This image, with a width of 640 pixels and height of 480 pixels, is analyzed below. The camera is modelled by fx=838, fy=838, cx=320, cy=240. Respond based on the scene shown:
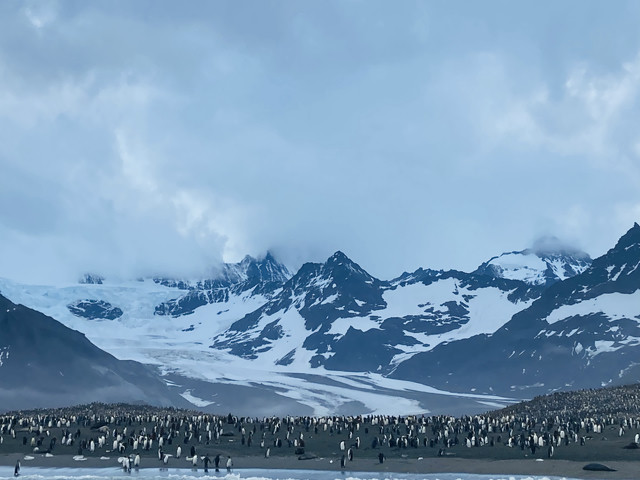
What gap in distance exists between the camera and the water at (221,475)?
59.3m

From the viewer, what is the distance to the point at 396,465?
218ft

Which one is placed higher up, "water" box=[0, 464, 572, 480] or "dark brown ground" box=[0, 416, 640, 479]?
"dark brown ground" box=[0, 416, 640, 479]

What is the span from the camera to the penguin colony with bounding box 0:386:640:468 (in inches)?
2886

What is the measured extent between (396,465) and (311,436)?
20640 mm

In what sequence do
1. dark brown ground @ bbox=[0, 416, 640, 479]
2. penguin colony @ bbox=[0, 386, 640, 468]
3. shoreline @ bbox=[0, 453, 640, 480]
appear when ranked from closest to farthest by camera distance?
shoreline @ bbox=[0, 453, 640, 480], dark brown ground @ bbox=[0, 416, 640, 479], penguin colony @ bbox=[0, 386, 640, 468]

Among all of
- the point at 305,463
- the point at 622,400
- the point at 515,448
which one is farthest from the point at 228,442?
the point at 622,400

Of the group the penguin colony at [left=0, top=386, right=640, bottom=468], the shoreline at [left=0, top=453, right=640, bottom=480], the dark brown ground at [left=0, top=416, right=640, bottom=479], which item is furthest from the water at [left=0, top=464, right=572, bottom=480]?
the penguin colony at [left=0, top=386, right=640, bottom=468]

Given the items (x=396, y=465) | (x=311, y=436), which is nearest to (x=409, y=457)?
(x=396, y=465)

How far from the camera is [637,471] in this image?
59531mm

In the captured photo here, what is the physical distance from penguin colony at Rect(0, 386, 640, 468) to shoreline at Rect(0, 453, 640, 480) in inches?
49.0

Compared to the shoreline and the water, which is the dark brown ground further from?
the water

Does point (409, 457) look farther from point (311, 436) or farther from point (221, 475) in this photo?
point (221, 475)

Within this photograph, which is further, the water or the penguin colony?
the penguin colony

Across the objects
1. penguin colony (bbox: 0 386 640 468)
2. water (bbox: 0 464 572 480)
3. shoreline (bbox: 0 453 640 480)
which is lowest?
water (bbox: 0 464 572 480)
